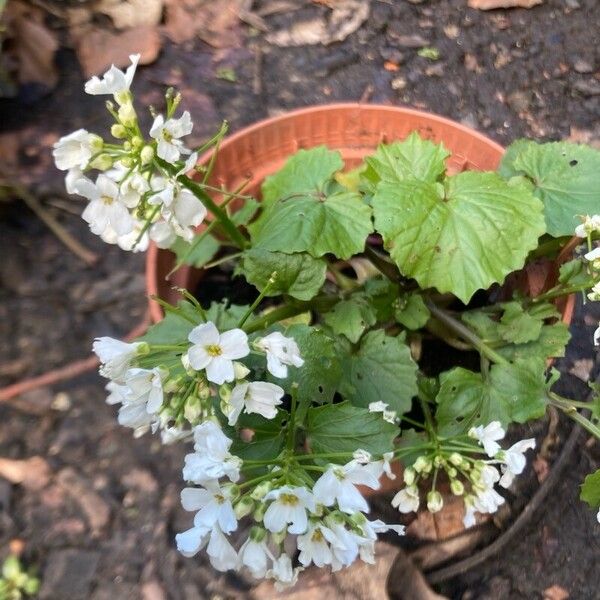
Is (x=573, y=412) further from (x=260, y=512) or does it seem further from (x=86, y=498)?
(x=86, y=498)

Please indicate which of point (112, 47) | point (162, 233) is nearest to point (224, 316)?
point (162, 233)

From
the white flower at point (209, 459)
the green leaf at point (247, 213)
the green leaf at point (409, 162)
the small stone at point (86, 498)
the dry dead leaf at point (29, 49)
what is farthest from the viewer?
the dry dead leaf at point (29, 49)

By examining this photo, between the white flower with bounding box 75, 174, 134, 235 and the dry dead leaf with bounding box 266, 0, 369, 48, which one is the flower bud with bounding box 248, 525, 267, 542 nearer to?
the white flower with bounding box 75, 174, 134, 235

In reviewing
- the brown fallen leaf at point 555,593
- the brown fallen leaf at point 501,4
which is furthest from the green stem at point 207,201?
the brown fallen leaf at point 501,4

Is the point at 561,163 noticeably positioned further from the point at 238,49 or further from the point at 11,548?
the point at 11,548

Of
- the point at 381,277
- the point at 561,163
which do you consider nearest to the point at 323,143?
the point at 381,277

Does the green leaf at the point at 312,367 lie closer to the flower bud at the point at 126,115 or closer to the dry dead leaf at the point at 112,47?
the flower bud at the point at 126,115
